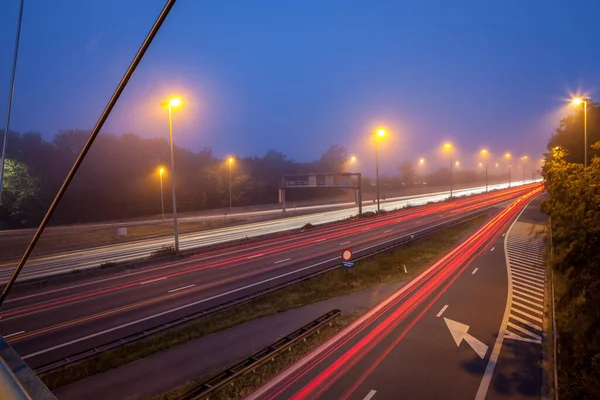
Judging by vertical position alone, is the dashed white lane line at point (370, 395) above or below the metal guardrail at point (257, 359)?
below

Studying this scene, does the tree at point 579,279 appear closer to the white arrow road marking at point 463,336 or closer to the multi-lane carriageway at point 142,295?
the white arrow road marking at point 463,336

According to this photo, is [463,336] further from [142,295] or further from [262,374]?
[142,295]

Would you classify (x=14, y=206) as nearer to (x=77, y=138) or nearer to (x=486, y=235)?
(x=77, y=138)

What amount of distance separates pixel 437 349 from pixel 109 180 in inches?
2106

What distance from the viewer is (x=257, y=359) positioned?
982 cm

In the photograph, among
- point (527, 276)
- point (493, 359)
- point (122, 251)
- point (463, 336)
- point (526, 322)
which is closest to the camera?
point (493, 359)

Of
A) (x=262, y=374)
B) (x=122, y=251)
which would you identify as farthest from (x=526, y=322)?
(x=122, y=251)

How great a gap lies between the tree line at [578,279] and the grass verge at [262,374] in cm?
629

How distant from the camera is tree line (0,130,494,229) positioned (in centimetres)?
4144

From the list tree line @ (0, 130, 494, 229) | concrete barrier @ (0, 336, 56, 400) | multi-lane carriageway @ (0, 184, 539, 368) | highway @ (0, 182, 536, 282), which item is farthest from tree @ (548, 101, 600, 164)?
tree line @ (0, 130, 494, 229)

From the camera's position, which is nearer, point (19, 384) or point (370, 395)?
point (19, 384)

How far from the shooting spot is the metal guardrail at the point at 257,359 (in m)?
8.27

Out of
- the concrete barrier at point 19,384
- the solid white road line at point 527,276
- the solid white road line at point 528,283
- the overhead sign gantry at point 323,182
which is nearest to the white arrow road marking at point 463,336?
the solid white road line at point 528,283

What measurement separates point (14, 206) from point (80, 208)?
9.24m
